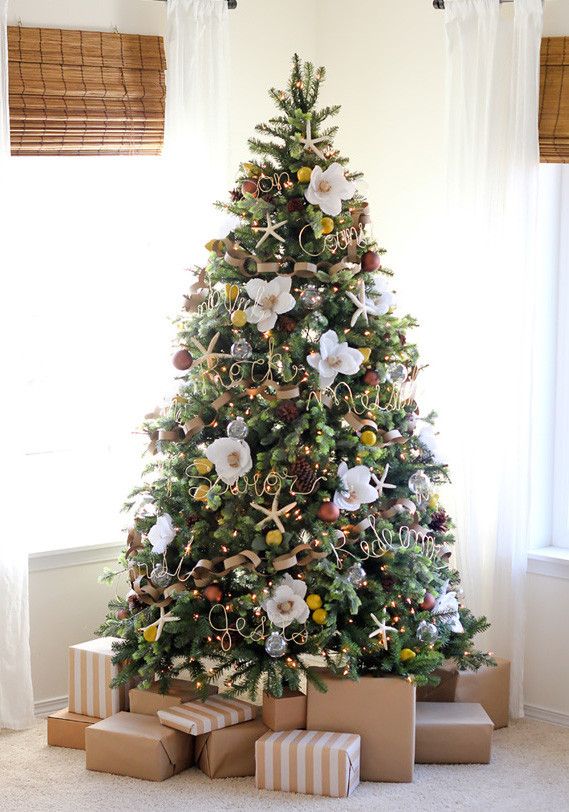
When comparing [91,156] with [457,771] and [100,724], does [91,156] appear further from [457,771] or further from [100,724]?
[457,771]

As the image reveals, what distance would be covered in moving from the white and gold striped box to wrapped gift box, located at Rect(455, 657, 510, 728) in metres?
1.13

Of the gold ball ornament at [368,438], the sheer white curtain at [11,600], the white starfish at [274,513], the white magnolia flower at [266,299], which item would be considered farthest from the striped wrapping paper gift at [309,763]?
the white magnolia flower at [266,299]

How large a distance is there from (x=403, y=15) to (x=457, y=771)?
2.90m

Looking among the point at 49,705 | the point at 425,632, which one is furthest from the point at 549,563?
the point at 49,705

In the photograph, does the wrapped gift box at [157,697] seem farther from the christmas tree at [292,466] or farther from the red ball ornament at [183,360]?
the red ball ornament at [183,360]

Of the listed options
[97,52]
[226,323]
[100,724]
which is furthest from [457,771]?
[97,52]

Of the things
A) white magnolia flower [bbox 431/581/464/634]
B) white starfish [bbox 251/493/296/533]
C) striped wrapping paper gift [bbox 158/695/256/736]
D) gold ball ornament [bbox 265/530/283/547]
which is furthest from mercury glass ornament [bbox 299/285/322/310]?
striped wrapping paper gift [bbox 158/695/256/736]

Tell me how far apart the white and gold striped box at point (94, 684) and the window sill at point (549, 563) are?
153cm

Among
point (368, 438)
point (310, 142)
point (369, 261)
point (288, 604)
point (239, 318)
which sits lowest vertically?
point (288, 604)

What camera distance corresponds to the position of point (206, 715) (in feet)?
9.45

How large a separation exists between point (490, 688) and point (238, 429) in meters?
1.30

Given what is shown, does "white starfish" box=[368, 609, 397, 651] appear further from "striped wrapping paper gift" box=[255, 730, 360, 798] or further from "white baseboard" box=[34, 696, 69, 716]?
"white baseboard" box=[34, 696, 69, 716]

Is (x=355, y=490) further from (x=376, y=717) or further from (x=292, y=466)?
(x=376, y=717)

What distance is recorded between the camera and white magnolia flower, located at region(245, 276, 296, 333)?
2.89 m
